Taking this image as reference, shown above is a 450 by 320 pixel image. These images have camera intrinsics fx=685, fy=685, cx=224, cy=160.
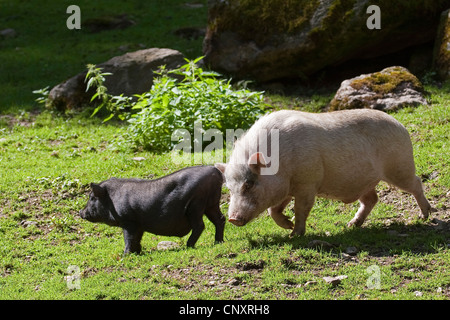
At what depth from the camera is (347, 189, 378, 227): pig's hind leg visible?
792cm

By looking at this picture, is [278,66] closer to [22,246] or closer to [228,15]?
[228,15]

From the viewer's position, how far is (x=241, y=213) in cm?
685

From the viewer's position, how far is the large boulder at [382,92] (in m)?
11.6

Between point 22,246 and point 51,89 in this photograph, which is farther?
point 51,89

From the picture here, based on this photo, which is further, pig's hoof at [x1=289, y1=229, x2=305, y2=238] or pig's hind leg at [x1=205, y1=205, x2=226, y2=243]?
pig's hind leg at [x1=205, y1=205, x2=226, y2=243]

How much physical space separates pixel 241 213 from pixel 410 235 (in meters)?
1.85

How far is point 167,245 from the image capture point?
797 cm

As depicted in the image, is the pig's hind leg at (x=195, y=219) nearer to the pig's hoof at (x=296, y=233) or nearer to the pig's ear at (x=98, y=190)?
the pig's hoof at (x=296, y=233)

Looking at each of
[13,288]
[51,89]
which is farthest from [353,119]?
[51,89]

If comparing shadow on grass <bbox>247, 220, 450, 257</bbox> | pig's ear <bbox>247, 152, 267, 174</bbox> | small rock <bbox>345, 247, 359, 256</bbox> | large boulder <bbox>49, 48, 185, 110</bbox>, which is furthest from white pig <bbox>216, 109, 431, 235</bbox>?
large boulder <bbox>49, 48, 185, 110</bbox>

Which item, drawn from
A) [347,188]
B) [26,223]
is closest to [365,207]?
[347,188]

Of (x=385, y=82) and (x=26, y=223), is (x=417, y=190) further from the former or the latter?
(x=26, y=223)

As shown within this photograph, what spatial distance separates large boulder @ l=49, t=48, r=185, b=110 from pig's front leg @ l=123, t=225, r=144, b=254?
6.47m

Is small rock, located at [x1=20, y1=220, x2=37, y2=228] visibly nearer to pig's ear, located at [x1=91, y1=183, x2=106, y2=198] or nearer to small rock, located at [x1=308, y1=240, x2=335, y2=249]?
pig's ear, located at [x1=91, y1=183, x2=106, y2=198]
